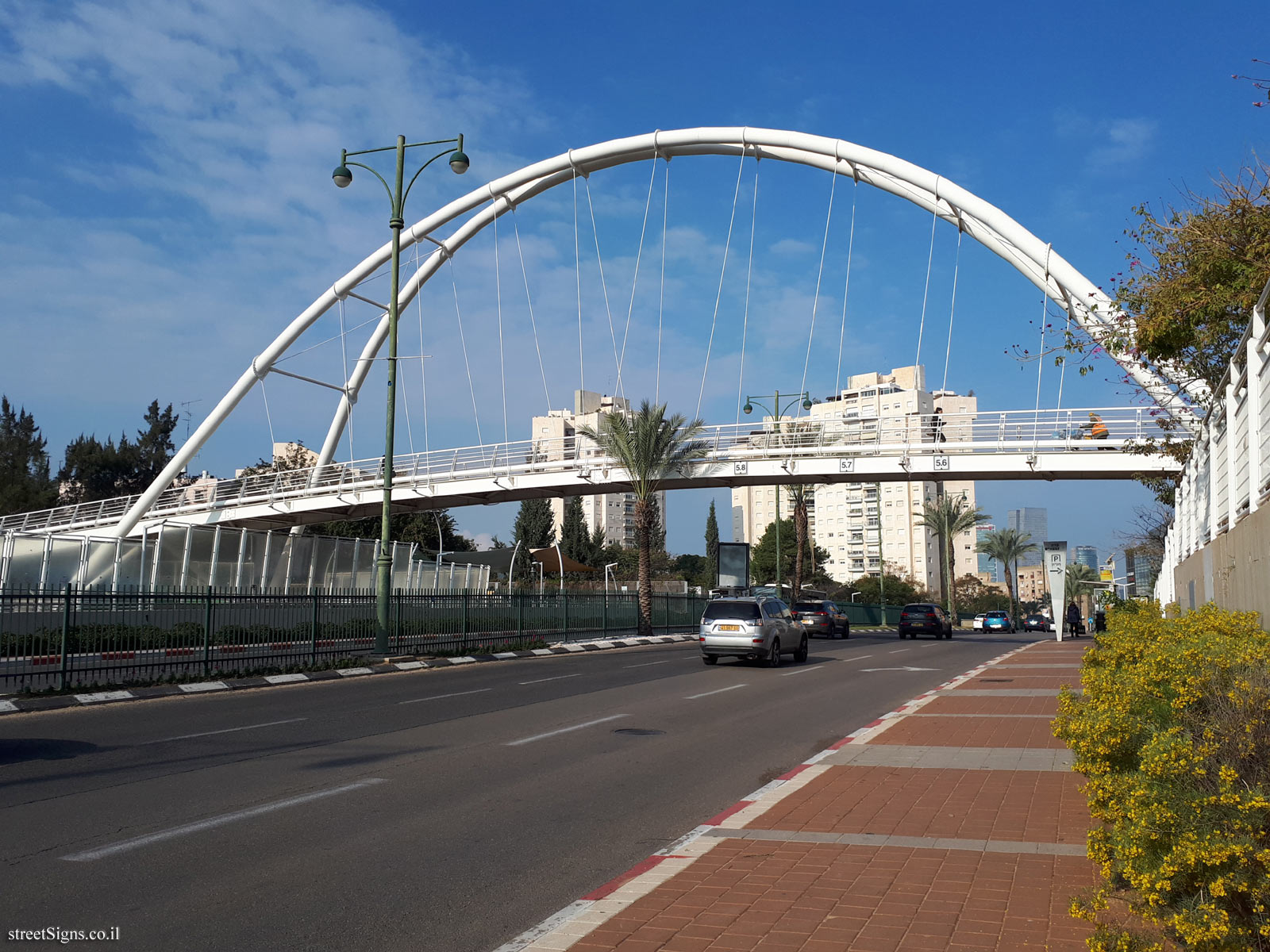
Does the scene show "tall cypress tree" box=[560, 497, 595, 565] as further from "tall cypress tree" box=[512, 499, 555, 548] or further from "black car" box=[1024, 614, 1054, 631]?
"black car" box=[1024, 614, 1054, 631]

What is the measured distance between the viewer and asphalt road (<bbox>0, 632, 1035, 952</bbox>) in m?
5.30

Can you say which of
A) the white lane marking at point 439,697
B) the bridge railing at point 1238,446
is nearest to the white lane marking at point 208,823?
the white lane marking at point 439,697

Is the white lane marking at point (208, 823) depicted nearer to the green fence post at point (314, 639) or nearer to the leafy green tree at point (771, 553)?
the green fence post at point (314, 639)

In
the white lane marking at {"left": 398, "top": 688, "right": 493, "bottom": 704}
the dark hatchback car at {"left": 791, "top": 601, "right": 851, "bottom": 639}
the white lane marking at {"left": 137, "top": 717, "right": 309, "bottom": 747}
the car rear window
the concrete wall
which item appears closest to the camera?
the concrete wall

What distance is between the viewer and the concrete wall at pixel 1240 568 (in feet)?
21.7

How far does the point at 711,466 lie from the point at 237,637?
2553cm

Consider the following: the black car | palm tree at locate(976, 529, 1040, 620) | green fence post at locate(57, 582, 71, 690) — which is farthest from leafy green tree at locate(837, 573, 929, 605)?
green fence post at locate(57, 582, 71, 690)

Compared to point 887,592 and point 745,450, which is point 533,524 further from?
point 745,450

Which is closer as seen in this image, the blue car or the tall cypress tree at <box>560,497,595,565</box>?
the blue car

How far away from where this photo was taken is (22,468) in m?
81.4

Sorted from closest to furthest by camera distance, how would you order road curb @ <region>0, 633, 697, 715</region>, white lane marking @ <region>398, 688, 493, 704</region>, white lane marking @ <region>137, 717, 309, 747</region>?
white lane marking @ <region>137, 717, 309, 747</region> < road curb @ <region>0, 633, 697, 715</region> < white lane marking @ <region>398, 688, 493, 704</region>

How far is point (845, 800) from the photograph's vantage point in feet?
26.5

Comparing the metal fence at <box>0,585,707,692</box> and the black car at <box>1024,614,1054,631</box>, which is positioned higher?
the metal fence at <box>0,585,707,692</box>

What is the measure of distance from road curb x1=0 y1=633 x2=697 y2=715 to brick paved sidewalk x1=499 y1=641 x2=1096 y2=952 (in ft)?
39.3
